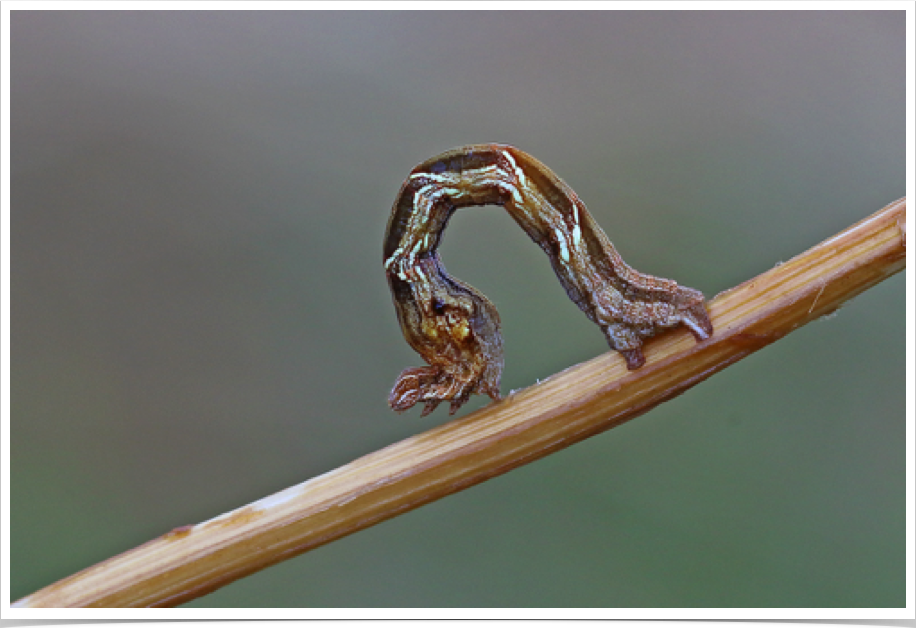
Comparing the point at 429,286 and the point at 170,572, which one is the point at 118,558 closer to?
the point at 170,572

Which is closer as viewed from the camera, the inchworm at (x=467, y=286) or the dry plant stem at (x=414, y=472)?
the dry plant stem at (x=414, y=472)

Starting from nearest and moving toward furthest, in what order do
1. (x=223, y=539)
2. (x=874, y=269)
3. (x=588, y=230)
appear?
(x=874, y=269) → (x=223, y=539) → (x=588, y=230)

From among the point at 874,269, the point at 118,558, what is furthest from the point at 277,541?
the point at 874,269

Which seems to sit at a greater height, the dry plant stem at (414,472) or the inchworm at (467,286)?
the inchworm at (467,286)

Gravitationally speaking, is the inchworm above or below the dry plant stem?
above

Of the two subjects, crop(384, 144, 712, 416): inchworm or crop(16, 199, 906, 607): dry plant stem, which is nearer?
crop(16, 199, 906, 607): dry plant stem
